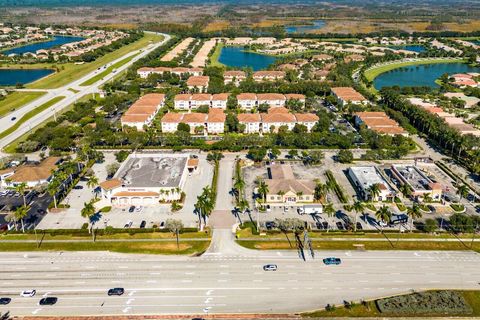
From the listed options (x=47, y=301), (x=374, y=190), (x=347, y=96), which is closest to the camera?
(x=47, y=301)

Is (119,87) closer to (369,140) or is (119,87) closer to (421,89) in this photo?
(369,140)

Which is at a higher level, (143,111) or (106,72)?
(106,72)

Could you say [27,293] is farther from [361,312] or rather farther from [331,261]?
[361,312]

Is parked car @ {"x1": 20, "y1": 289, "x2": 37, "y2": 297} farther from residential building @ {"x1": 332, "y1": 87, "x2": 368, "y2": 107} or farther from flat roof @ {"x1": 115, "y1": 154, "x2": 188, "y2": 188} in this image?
residential building @ {"x1": 332, "y1": 87, "x2": 368, "y2": 107}

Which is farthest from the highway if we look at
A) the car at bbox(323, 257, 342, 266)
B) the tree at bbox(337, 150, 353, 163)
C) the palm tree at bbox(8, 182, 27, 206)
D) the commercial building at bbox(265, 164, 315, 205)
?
the car at bbox(323, 257, 342, 266)

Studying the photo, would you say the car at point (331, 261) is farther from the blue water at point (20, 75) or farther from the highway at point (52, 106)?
the blue water at point (20, 75)

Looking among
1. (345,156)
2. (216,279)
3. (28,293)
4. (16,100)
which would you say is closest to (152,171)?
(216,279)
